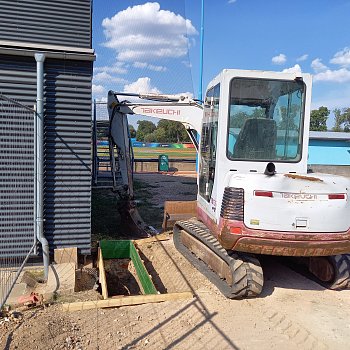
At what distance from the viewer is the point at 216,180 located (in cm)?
602

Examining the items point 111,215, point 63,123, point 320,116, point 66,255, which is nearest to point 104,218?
point 111,215

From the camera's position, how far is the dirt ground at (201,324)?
4461mm

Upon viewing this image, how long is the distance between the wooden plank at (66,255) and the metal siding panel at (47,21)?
14.3ft

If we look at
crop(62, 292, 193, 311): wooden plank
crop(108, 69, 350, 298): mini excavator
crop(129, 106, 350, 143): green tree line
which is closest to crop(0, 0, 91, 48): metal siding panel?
crop(108, 69, 350, 298): mini excavator

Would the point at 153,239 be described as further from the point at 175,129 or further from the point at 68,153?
the point at 175,129

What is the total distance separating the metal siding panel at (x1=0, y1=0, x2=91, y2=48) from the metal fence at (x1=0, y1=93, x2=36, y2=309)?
281 cm

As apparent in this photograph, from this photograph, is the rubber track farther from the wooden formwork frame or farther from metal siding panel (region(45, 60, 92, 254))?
metal siding panel (region(45, 60, 92, 254))

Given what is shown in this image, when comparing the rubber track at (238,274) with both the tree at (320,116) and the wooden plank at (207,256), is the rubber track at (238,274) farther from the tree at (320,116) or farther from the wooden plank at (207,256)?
the tree at (320,116)

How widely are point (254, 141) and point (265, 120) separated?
14.5 inches

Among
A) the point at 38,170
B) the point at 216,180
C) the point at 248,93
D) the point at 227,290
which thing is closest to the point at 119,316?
the point at 227,290

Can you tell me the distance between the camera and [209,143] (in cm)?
652

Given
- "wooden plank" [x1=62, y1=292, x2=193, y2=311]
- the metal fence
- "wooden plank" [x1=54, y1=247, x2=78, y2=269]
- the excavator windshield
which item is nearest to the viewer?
"wooden plank" [x1=62, y1=292, x2=193, y2=311]

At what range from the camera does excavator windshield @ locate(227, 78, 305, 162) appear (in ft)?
19.4

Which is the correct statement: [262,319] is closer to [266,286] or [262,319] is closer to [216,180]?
[266,286]
